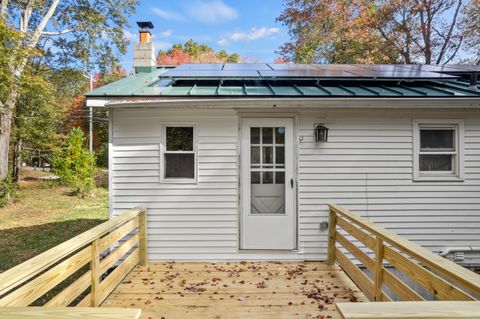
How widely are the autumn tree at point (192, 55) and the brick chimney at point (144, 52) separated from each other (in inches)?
708

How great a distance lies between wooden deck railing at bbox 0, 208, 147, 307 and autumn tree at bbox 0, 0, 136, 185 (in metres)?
10.4

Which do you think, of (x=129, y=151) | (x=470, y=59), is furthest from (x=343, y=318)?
(x=470, y=59)

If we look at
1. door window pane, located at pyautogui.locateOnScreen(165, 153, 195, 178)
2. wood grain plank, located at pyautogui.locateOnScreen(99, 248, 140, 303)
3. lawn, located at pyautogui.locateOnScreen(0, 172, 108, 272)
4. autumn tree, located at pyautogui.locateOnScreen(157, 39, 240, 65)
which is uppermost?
autumn tree, located at pyautogui.locateOnScreen(157, 39, 240, 65)

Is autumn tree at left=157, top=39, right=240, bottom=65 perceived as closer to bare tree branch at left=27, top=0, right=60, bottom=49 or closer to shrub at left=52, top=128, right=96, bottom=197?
bare tree branch at left=27, top=0, right=60, bottom=49

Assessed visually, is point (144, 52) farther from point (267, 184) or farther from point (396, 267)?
point (396, 267)

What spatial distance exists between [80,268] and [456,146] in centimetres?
533

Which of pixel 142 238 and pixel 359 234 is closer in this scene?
pixel 359 234

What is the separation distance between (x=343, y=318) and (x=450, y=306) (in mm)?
467

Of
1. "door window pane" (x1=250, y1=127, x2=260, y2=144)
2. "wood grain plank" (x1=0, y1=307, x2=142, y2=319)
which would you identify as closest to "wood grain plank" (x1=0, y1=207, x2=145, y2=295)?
"wood grain plank" (x1=0, y1=307, x2=142, y2=319)

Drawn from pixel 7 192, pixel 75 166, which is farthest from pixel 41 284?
pixel 75 166

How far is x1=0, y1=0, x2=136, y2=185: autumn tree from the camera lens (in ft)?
42.1

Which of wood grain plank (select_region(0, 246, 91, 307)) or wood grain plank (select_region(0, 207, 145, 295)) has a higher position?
wood grain plank (select_region(0, 207, 145, 295))

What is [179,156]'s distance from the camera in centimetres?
501

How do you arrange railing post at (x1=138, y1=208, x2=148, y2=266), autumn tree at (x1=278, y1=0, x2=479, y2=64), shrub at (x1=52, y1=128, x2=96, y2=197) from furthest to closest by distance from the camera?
autumn tree at (x1=278, y1=0, x2=479, y2=64), shrub at (x1=52, y1=128, x2=96, y2=197), railing post at (x1=138, y1=208, x2=148, y2=266)
